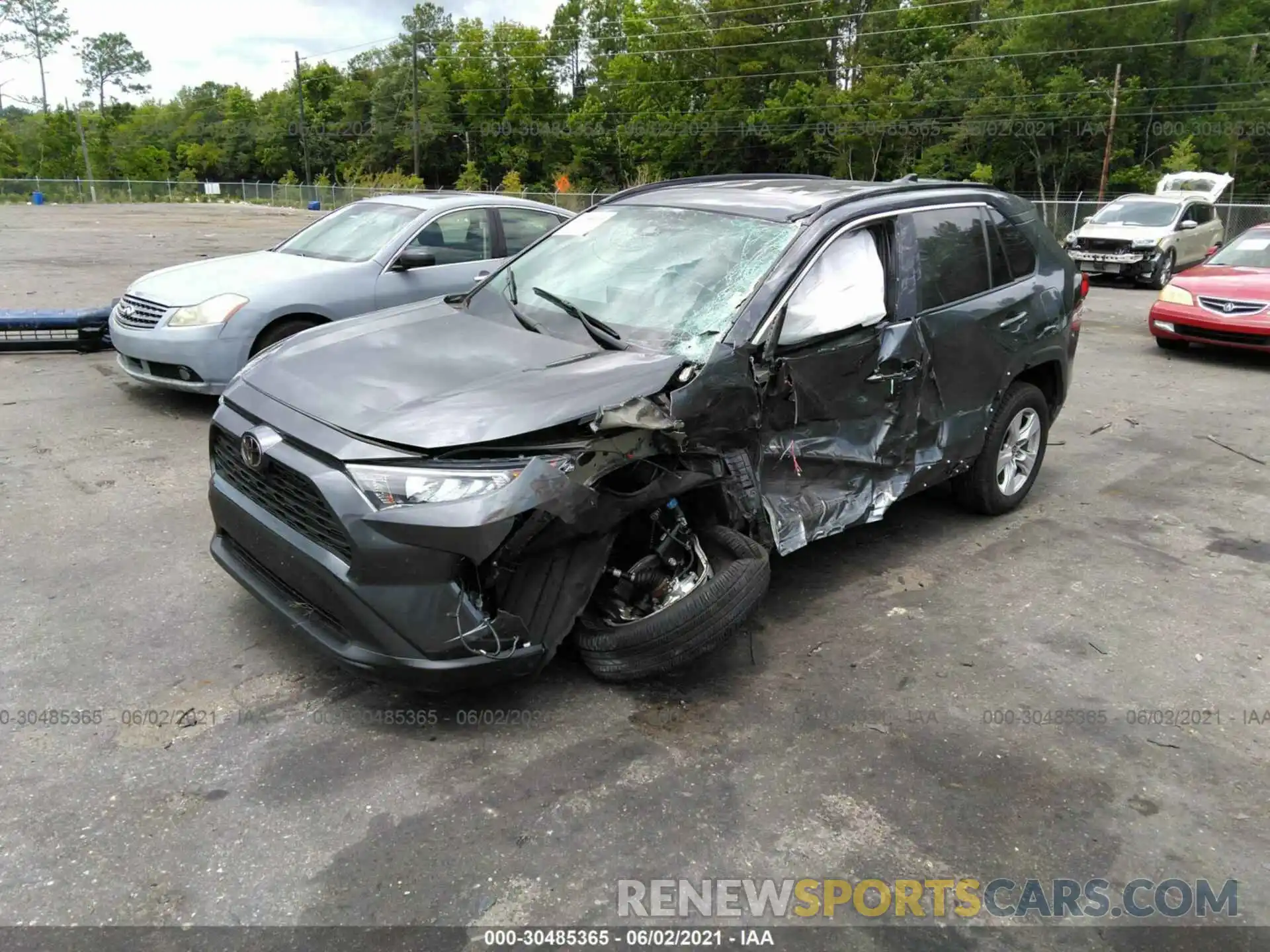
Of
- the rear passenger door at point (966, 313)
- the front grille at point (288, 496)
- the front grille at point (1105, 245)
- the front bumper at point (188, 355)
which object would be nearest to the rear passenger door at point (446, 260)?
the front bumper at point (188, 355)

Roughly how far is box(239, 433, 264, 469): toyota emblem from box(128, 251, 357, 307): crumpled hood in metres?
3.85

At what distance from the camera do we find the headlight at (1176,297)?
10805 millimetres

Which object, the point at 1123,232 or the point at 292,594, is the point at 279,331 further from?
the point at 1123,232

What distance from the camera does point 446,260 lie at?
7758mm

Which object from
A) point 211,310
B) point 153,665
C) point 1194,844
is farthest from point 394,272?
point 1194,844

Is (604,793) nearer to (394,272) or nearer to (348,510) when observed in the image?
(348,510)

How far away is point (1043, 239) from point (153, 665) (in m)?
5.43

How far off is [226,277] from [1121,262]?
17.0 metres

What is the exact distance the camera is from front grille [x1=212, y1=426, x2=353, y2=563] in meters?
3.13

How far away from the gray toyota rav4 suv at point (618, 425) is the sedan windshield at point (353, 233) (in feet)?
10.5

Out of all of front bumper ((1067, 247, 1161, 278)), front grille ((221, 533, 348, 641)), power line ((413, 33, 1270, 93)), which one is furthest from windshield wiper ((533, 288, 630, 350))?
power line ((413, 33, 1270, 93))

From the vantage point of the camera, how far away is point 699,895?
103 inches

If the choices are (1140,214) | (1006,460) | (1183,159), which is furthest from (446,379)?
(1183,159)

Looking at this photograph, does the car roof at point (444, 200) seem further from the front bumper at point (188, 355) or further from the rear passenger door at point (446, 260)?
the front bumper at point (188, 355)
